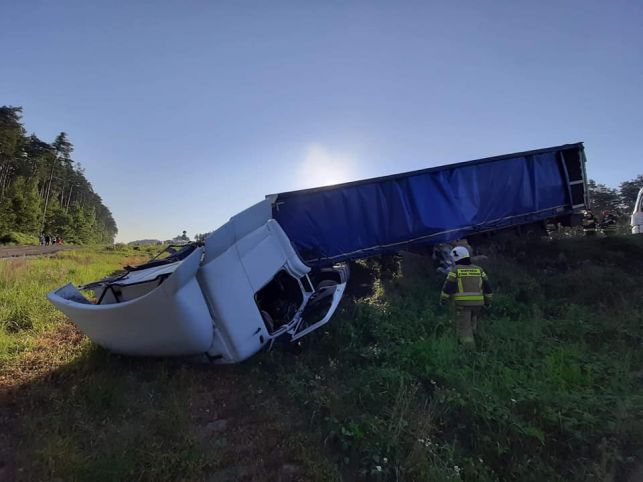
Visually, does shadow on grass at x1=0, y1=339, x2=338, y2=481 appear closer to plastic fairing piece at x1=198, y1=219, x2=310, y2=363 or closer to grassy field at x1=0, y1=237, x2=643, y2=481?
grassy field at x1=0, y1=237, x2=643, y2=481

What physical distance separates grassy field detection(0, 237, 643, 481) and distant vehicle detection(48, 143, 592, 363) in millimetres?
468

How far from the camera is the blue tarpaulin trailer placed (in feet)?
24.1

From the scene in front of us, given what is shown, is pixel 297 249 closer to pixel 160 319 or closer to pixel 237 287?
pixel 237 287

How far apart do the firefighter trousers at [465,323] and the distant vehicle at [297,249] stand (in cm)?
161

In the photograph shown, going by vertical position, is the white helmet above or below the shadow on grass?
above

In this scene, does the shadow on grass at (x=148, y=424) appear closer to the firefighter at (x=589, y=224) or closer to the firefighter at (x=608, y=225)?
the firefighter at (x=589, y=224)

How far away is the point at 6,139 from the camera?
127 ft

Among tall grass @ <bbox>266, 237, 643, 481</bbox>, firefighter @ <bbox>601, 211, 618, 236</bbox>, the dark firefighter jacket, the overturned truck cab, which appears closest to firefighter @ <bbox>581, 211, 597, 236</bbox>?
firefighter @ <bbox>601, 211, 618, 236</bbox>

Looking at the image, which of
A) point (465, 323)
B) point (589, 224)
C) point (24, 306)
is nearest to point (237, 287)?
point (465, 323)

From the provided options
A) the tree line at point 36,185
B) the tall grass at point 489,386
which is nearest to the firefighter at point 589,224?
the tall grass at point 489,386

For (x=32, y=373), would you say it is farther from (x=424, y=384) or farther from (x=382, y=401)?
(x=424, y=384)

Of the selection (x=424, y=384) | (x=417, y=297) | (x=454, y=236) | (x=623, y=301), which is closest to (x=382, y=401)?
(x=424, y=384)

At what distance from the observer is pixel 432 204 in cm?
793

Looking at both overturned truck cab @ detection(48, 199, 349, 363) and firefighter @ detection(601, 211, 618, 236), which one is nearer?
overturned truck cab @ detection(48, 199, 349, 363)
